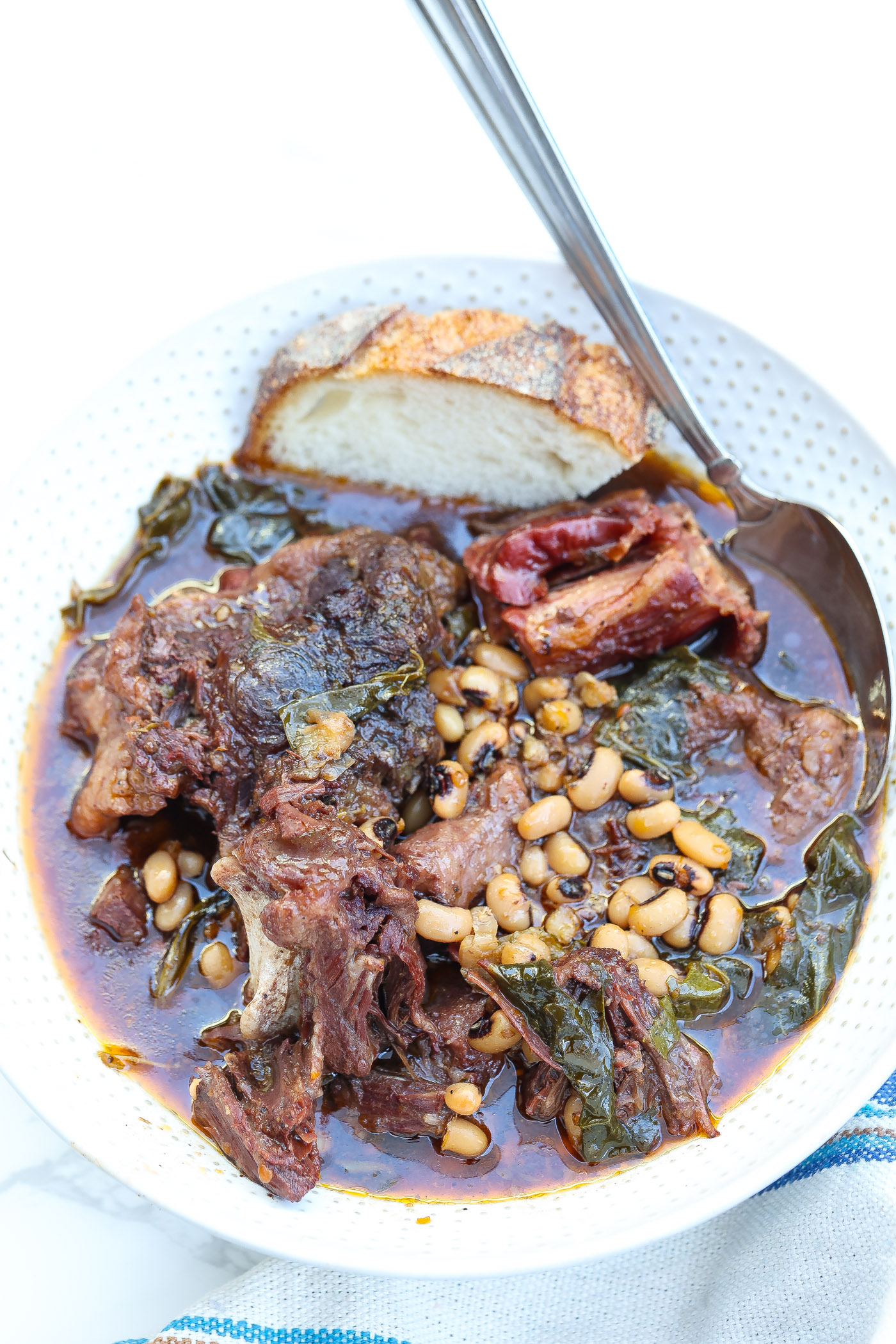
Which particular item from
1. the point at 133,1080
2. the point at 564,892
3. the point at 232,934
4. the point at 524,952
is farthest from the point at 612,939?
the point at 133,1080

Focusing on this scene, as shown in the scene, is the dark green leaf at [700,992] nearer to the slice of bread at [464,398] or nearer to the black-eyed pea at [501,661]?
the black-eyed pea at [501,661]

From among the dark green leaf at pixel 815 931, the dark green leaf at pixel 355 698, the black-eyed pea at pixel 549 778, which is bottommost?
the dark green leaf at pixel 815 931

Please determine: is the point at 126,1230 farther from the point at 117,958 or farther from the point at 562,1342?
the point at 562,1342

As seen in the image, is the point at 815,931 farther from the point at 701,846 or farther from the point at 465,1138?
the point at 465,1138

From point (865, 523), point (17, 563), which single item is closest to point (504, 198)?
point (865, 523)

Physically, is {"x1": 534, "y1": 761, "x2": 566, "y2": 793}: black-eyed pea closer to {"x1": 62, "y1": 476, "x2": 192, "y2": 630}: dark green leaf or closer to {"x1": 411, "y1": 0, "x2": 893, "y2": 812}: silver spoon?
{"x1": 411, "y1": 0, "x2": 893, "y2": 812}: silver spoon

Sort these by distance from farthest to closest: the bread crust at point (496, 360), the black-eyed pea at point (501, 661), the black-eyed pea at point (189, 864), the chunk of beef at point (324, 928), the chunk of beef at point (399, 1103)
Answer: the bread crust at point (496, 360), the black-eyed pea at point (501, 661), the black-eyed pea at point (189, 864), the chunk of beef at point (399, 1103), the chunk of beef at point (324, 928)

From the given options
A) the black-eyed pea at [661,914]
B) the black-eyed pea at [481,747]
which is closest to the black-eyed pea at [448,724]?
the black-eyed pea at [481,747]
